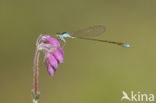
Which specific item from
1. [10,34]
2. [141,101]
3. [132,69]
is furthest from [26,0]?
[141,101]

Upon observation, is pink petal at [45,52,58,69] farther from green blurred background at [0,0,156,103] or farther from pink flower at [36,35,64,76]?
green blurred background at [0,0,156,103]

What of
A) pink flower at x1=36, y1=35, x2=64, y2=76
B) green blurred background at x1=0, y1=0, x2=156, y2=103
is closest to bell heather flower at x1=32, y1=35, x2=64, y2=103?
pink flower at x1=36, y1=35, x2=64, y2=76

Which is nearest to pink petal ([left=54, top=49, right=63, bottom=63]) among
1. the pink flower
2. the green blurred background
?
the pink flower

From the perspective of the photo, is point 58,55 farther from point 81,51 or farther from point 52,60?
point 81,51

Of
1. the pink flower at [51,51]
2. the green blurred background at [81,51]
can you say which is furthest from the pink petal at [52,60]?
the green blurred background at [81,51]

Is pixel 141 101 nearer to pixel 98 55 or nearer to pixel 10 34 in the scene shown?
pixel 98 55

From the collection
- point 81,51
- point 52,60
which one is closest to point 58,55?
point 52,60

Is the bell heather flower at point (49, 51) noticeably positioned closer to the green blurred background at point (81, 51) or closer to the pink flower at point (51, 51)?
the pink flower at point (51, 51)

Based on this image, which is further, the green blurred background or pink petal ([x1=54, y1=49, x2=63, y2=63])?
the green blurred background
